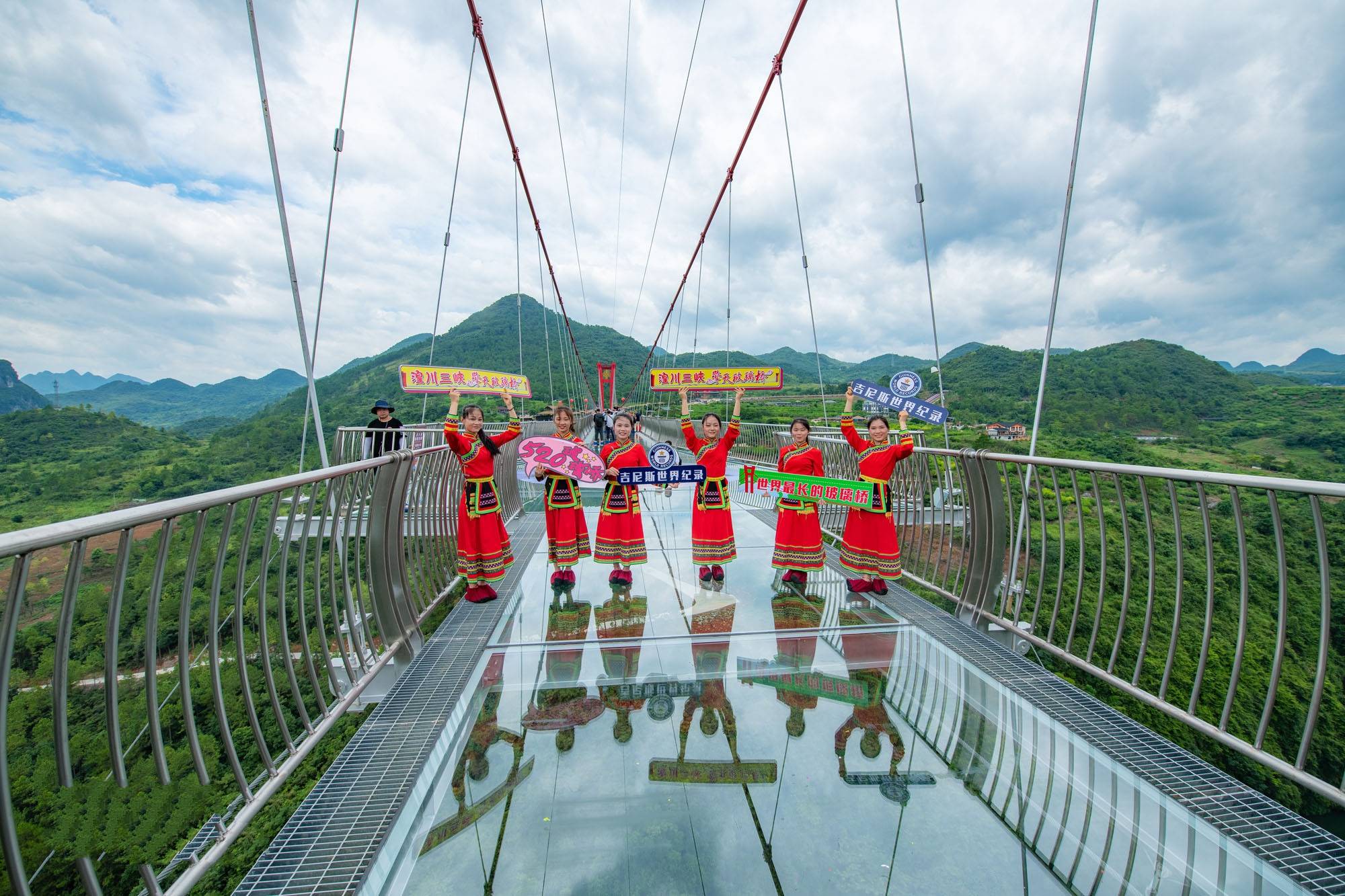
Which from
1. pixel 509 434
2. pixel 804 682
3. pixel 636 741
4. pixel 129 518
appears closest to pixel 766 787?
pixel 636 741

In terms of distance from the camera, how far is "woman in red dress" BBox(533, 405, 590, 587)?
3.83 meters

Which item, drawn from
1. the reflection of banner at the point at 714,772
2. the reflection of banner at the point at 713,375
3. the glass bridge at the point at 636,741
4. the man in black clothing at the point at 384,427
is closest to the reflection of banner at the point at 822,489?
the glass bridge at the point at 636,741

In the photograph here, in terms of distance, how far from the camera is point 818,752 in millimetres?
2045

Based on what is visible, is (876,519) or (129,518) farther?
(876,519)

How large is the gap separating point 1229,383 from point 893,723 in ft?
133

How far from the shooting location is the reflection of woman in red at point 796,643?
7.59ft

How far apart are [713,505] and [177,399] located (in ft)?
421

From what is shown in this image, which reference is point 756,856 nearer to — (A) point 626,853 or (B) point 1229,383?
(A) point 626,853

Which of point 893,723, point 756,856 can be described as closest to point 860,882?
point 756,856

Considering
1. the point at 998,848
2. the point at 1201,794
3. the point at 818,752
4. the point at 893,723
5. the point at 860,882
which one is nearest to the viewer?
the point at 860,882

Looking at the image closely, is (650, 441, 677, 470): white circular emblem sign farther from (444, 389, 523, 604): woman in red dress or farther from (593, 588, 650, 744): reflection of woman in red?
(444, 389, 523, 604): woman in red dress

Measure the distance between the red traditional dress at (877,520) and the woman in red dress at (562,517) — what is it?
71.4 inches

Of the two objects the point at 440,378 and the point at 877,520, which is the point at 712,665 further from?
the point at 440,378

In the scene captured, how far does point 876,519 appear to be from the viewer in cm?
375
